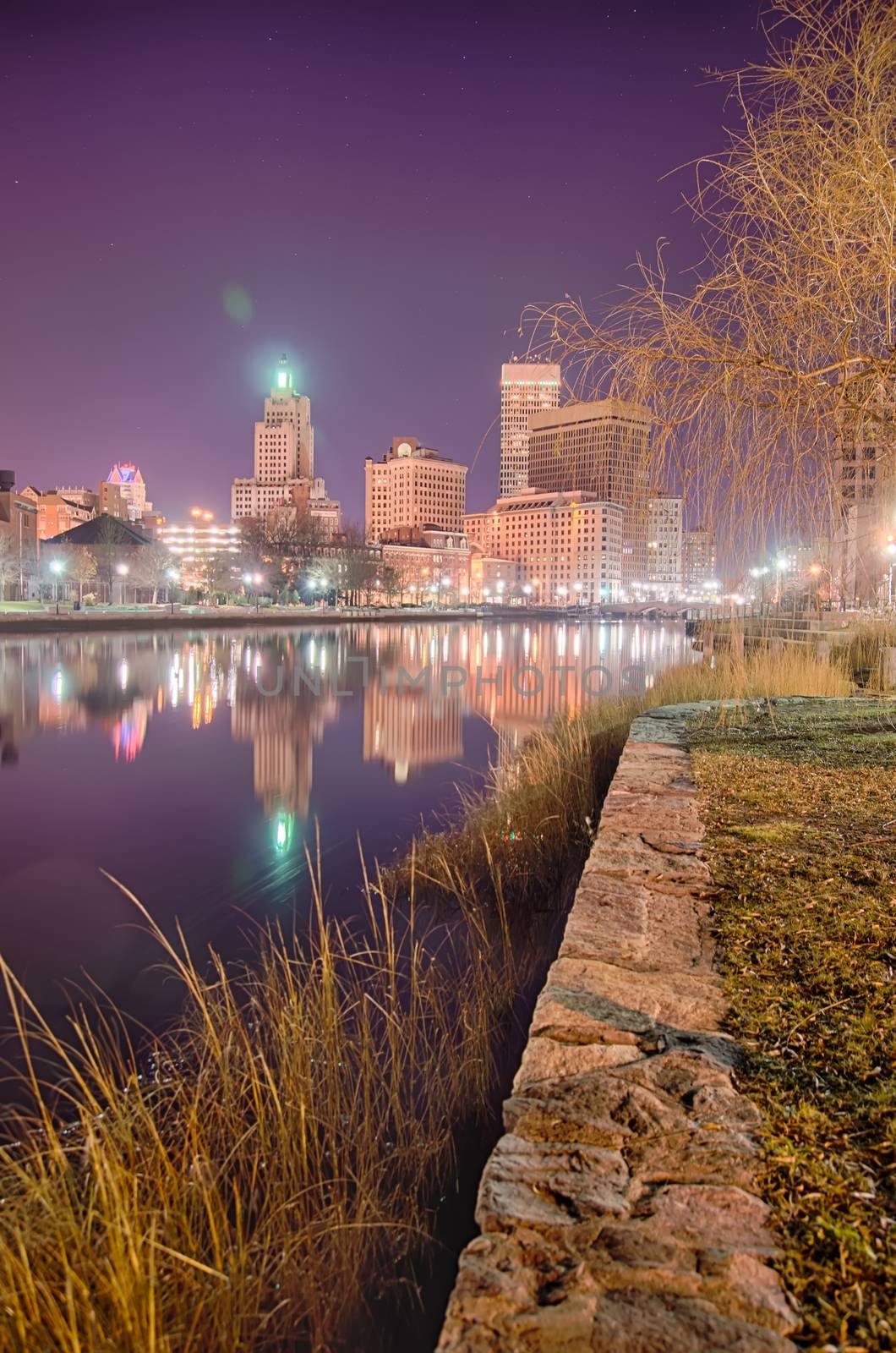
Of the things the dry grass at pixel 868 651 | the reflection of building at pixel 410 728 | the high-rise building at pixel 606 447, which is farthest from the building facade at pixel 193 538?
the high-rise building at pixel 606 447

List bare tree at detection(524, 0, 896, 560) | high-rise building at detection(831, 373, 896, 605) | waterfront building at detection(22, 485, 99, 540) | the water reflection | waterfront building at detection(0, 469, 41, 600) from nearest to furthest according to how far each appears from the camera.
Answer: bare tree at detection(524, 0, 896, 560) < high-rise building at detection(831, 373, 896, 605) < the water reflection < waterfront building at detection(0, 469, 41, 600) < waterfront building at detection(22, 485, 99, 540)

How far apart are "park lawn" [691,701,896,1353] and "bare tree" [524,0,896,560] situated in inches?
65.6

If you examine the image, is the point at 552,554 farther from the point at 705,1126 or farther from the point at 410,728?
the point at 705,1126

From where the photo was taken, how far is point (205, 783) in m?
11.3

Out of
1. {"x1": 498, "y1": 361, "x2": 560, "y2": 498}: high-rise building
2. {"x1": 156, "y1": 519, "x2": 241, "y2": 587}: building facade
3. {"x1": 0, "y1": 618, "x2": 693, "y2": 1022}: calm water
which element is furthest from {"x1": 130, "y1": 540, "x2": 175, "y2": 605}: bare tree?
{"x1": 498, "y1": 361, "x2": 560, "y2": 498}: high-rise building

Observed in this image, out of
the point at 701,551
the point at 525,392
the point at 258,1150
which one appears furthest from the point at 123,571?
the point at 258,1150

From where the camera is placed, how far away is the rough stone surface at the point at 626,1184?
1351 millimetres

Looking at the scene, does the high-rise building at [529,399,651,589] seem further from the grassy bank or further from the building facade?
the building facade

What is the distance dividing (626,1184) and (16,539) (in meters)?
72.4

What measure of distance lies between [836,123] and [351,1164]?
464cm

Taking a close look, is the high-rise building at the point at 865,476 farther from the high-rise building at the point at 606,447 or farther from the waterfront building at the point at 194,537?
the waterfront building at the point at 194,537

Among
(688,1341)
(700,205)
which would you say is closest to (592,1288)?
(688,1341)

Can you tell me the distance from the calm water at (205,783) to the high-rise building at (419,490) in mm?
149309

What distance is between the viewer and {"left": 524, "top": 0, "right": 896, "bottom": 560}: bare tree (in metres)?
3.62
